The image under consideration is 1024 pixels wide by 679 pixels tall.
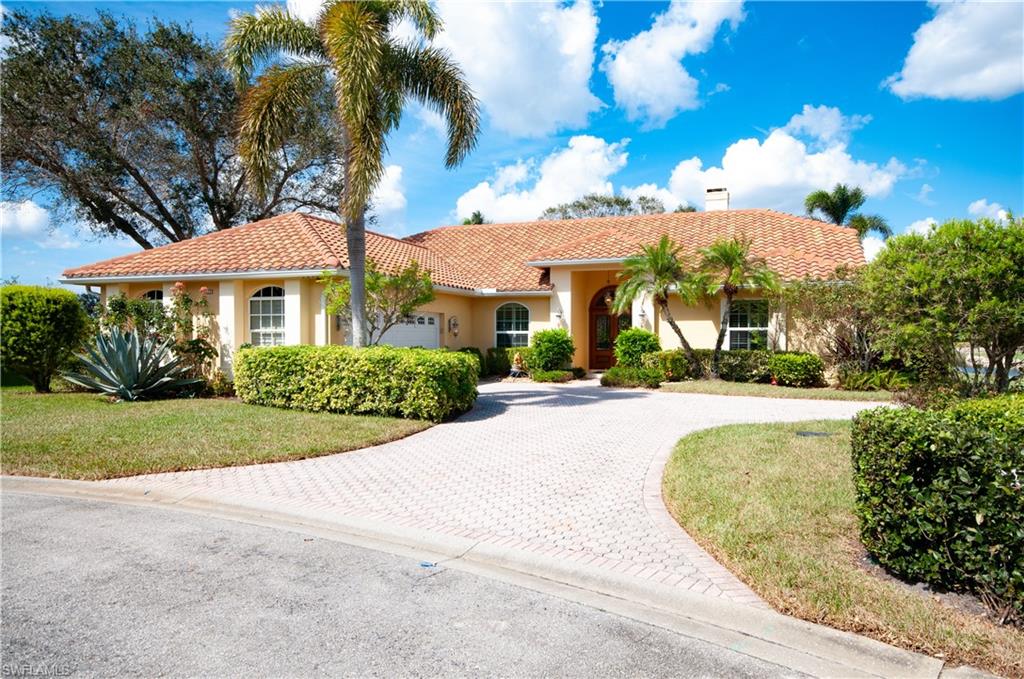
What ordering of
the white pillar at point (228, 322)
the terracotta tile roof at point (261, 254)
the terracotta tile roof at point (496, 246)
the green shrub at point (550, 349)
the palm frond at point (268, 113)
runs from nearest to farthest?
the palm frond at point (268, 113)
the terracotta tile roof at point (261, 254)
the white pillar at point (228, 322)
the terracotta tile roof at point (496, 246)
the green shrub at point (550, 349)

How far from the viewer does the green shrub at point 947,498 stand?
3807 mm

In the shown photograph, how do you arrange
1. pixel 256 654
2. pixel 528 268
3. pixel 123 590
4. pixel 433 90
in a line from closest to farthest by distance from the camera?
1. pixel 256 654
2. pixel 123 590
3. pixel 433 90
4. pixel 528 268

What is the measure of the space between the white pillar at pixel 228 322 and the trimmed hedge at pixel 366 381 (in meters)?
3.92

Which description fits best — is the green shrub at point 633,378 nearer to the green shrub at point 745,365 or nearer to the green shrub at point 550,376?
the green shrub at point 550,376

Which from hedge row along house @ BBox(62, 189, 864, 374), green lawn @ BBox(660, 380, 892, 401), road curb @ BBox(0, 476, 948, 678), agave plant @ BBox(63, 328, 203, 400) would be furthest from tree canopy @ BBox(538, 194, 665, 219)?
road curb @ BBox(0, 476, 948, 678)

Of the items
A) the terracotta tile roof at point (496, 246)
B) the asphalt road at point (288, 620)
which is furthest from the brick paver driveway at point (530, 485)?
the terracotta tile roof at point (496, 246)

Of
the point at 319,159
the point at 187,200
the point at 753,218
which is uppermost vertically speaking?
the point at 319,159

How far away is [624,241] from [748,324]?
5262 mm

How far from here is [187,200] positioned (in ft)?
98.5

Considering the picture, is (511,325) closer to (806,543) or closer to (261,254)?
(261,254)

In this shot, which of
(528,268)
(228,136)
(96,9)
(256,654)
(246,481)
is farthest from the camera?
(228,136)

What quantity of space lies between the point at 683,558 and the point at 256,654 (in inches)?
128

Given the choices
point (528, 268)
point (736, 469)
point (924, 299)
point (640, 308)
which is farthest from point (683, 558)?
point (528, 268)

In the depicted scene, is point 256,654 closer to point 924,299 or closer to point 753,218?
point 924,299
